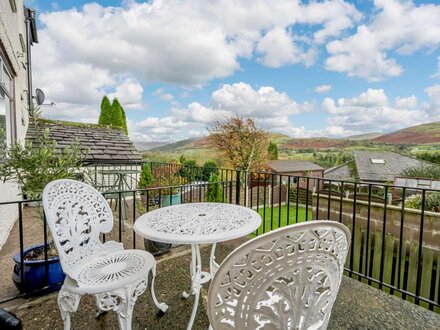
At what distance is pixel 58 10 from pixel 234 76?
11115mm

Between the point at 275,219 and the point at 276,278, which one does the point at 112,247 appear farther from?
the point at 275,219

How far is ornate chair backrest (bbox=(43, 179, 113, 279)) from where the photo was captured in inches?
60.7

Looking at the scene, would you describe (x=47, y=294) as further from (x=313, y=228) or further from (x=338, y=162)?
(x=338, y=162)

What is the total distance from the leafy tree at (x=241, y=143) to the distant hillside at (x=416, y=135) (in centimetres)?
748

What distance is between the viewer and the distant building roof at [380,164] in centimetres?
1340

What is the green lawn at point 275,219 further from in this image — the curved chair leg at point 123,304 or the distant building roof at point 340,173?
the distant building roof at point 340,173

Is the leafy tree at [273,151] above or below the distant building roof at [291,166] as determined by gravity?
above

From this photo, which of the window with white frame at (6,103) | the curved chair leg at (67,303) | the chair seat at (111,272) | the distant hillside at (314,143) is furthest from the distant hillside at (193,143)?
the curved chair leg at (67,303)

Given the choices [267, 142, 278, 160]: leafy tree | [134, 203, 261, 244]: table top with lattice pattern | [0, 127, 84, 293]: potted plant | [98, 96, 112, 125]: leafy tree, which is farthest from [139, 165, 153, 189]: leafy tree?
[267, 142, 278, 160]: leafy tree

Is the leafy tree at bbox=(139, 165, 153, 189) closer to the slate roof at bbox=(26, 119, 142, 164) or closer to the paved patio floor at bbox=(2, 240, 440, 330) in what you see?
the slate roof at bbox=(26, 119, 142, 164)

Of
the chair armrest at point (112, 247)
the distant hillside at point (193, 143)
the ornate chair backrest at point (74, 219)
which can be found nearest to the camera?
the ornate chair backrest at point (74, 219)

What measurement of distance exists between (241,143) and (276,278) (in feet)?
44.5

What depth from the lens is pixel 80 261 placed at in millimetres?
1658

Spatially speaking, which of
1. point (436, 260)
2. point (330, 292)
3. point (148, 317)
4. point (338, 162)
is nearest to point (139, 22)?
point (148, 317)
